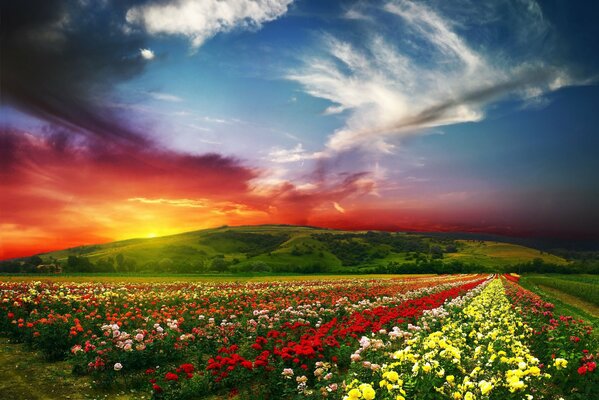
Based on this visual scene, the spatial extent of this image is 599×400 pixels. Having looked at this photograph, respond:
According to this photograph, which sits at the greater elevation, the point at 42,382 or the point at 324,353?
the point at 42,382

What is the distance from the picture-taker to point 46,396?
8.48m

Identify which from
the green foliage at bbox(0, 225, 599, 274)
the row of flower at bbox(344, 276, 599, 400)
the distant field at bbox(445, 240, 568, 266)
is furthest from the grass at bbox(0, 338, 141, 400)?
the distant field at bbox(445, 240, 568, 266)

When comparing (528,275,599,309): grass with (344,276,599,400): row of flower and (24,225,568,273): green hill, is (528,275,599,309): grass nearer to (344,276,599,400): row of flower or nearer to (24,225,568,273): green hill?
(344,276,599,400): row of flower

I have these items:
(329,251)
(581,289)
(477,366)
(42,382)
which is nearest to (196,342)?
(42,382)

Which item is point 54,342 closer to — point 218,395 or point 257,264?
point 218,395

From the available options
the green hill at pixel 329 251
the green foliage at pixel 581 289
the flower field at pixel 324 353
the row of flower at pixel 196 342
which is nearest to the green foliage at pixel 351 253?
the green hill at pixel 329 251

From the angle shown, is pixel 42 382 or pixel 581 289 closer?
pixel 42 382

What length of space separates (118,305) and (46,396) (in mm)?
9081

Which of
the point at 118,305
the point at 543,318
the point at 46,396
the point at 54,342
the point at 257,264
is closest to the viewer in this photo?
the point at 46,396

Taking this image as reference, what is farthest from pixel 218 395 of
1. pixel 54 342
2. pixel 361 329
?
pixel 54 342

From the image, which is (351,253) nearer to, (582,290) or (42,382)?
(582,290)

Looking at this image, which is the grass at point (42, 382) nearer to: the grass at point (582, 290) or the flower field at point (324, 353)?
the flower field at point (324, 353)

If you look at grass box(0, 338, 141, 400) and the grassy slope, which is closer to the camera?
grass box(0, 338, 141, 400)

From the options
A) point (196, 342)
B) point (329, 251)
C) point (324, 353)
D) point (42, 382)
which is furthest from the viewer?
point (329, 251)
